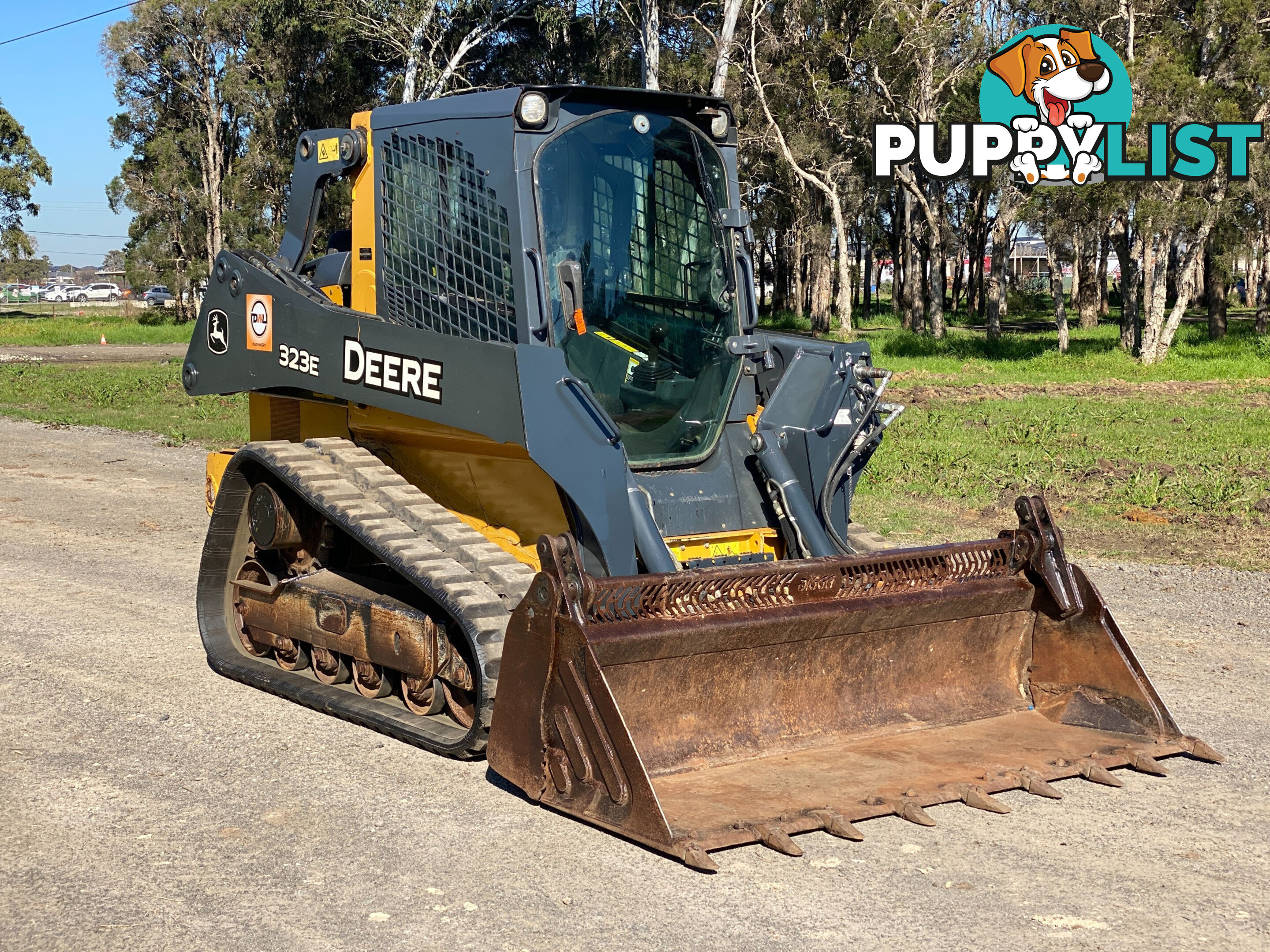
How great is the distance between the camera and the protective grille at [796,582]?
5.07m

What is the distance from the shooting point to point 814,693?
18.7 ft

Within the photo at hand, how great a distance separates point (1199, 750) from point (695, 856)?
2.41m

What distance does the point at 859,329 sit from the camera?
4728 cm

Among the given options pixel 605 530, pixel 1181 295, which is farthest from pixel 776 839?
pixel 1181 295

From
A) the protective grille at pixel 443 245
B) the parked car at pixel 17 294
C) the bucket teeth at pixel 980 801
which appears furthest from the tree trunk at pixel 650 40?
the parked car at pixel 17 294

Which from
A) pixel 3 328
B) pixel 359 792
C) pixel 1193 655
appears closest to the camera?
pixel 359 792

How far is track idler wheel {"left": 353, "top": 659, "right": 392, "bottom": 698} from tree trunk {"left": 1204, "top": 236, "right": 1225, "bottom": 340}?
3213cm

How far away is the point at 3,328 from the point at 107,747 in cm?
5038

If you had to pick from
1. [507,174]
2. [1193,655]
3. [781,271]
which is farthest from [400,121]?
[781,271]

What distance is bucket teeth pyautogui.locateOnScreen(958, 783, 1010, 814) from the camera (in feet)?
16.7

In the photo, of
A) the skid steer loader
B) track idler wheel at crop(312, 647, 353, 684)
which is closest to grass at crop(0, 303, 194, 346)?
the skid steer loader

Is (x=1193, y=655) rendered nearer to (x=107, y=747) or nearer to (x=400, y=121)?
(x=400, y=121)

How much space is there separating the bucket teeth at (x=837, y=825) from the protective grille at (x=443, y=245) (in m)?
2.41

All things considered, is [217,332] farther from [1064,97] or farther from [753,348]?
[1064,97]
